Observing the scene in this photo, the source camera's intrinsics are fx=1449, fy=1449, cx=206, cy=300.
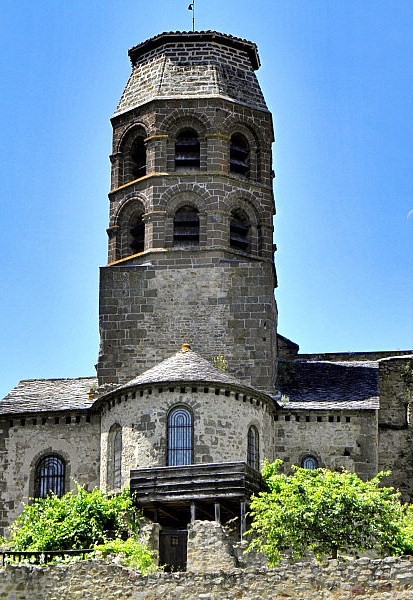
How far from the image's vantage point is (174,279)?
4806 cm

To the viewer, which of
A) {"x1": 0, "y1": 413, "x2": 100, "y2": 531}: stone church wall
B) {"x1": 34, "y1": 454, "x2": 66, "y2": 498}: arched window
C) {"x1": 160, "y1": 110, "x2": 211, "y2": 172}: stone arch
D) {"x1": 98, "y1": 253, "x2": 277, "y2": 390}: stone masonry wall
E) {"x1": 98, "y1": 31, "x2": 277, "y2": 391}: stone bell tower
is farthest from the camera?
{"x1": 160, "y1": 110, "x2": 211, "y2": 172}: stone arch

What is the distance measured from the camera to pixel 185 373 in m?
42.9

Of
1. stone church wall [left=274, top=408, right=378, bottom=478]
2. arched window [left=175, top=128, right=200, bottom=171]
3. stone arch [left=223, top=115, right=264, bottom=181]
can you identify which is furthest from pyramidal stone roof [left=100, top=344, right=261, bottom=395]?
stone arch [left=223, top=115, right=264, bottom=181]

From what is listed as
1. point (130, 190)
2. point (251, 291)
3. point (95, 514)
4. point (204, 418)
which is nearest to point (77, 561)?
point (95, 514)

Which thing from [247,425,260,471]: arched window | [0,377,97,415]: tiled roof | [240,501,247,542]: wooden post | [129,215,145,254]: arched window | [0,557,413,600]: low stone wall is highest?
[129,215,145,254]: arched window

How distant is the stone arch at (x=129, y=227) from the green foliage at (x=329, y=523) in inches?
588

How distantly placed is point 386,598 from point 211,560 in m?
8.69

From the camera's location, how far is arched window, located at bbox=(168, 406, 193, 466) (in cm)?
4212

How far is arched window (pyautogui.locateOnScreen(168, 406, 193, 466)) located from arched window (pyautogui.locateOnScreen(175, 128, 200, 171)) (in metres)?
10.7

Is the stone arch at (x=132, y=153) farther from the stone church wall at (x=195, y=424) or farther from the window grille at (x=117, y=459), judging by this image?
the window grille at (x=117, y=459)

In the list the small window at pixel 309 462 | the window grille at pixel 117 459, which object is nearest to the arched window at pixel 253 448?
the small window at pixel 309 462

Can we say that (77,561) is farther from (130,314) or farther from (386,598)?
(130,314)

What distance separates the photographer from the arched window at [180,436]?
4212 centimetres

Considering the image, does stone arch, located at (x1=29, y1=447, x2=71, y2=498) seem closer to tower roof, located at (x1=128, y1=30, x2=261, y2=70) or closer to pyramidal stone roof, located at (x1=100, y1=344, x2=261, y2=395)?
pyramidal stone roof, located at (x1=100, y1=344, x2=261, y2=395)
